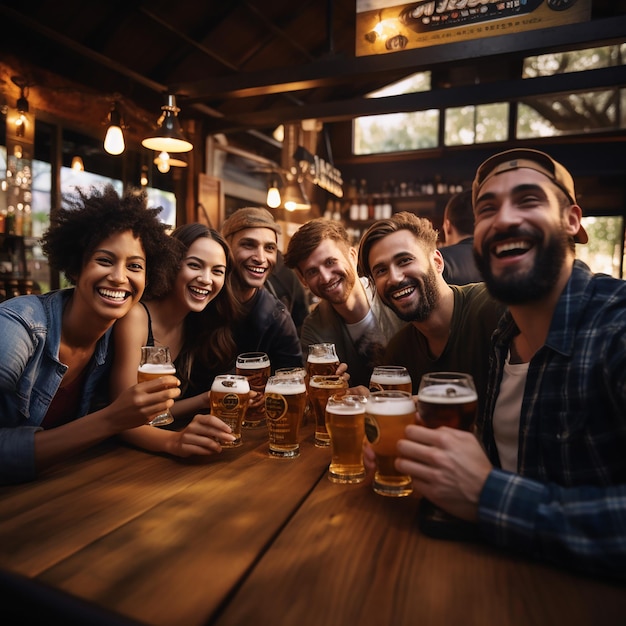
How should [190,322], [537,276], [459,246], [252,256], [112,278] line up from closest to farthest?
[537,276], [112,278], [190,322], [252,256], [459,246]

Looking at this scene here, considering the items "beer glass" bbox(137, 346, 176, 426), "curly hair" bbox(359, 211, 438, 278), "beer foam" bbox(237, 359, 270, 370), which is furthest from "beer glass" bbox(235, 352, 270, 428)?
"curly hair" bbox(359, 211, 438, 278)

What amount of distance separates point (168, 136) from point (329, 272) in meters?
2.02

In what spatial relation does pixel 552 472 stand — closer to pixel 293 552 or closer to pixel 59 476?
pixel 293 552

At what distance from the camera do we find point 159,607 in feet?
2.34

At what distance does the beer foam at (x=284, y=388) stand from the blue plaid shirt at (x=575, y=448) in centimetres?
58

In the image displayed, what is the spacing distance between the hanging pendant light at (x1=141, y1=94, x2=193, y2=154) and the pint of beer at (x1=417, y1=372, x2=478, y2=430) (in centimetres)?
331

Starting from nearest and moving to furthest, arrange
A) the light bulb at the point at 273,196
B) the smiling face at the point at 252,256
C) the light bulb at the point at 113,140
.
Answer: the smiling face at the point at 252,256 < the light bulb at the point at 113,140 < the light bulb at the point at 273,196

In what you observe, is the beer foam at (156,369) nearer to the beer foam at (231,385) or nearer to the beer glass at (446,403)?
the beer foam at (231,385)

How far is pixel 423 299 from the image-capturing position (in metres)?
1.96

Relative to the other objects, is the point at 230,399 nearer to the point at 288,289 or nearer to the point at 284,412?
the point at 284,412

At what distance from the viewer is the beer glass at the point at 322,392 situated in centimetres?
153

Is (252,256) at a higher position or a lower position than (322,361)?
higher

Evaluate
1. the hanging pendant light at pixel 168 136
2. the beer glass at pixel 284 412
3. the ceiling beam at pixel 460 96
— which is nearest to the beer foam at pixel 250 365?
the beer glass at pixel 284 412

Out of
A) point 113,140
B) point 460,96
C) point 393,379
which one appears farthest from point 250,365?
point 460,96
